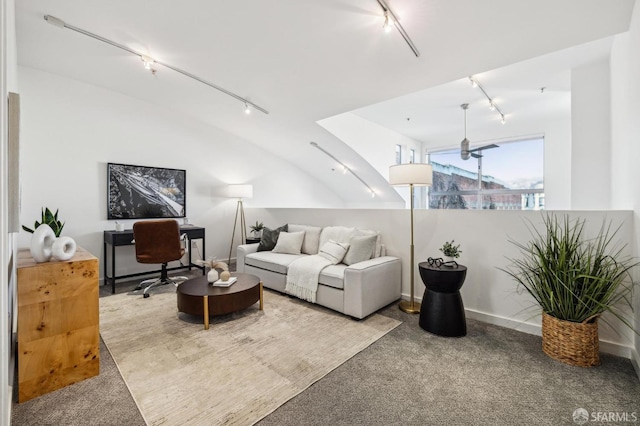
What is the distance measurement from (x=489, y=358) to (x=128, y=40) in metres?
4.62

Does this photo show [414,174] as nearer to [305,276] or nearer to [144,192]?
[305,276]

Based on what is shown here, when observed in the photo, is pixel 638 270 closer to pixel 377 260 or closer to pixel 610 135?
pixel 610 135

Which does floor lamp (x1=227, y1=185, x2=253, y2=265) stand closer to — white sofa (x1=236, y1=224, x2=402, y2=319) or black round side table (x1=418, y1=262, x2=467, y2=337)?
white sofa (x1=236, y1=224, x2=402, y2=319)

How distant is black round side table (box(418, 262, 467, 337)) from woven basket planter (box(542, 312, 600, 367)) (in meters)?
0.67

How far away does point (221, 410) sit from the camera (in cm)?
168

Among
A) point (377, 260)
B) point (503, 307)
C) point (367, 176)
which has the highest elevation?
point (367, 176)

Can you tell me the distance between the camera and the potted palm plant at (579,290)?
2.08 meters

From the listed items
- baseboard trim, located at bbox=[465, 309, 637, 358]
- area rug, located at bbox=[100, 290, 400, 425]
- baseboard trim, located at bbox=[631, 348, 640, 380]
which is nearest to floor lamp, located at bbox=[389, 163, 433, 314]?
area rug, located at bbox=[100, 290, 400, 425]

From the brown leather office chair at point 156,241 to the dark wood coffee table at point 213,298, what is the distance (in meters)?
0.93

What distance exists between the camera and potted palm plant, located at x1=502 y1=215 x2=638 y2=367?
6.83 feet

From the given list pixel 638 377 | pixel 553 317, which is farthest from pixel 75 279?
pixel 638 377

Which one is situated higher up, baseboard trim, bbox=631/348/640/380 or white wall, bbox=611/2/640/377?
white wall, bbox=611/2/640/377

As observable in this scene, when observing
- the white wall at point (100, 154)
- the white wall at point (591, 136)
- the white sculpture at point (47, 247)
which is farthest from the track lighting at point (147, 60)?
the white wall at point (591, 136)

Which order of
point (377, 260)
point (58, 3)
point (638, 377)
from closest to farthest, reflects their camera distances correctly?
point (638, 377)
point (58, 3)
point (377, 260)
